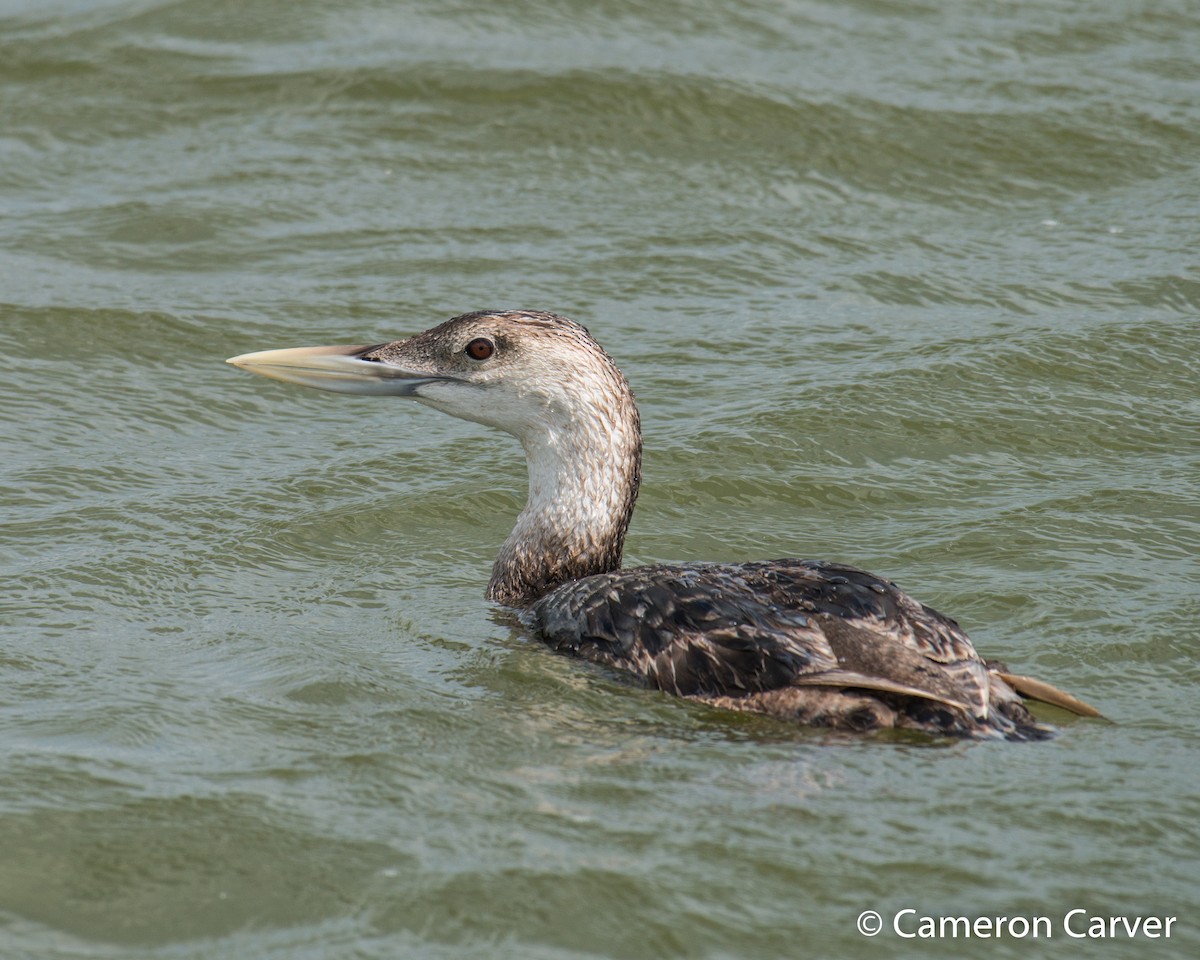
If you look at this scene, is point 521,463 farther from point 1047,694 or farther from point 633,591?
point 1047,694

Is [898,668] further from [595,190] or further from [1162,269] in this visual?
[595,190]

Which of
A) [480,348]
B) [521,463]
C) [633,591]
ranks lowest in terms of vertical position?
[521,463]

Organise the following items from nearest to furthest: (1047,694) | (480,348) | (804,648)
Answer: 1. (804,648)
2. (1047,694)
3. (480,348)

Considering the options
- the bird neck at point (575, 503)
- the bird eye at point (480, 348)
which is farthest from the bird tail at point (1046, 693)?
the bird eye at point (480, 348)

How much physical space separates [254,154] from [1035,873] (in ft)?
24.8

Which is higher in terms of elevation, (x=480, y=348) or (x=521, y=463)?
(x=480, y=348)

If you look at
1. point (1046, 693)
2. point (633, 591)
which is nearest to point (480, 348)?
point (633, 591)

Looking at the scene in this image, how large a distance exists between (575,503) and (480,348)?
0.63m

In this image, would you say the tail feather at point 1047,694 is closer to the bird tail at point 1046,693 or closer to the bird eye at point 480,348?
the bird tail at point 1046,693

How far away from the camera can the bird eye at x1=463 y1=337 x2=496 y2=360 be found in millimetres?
6297

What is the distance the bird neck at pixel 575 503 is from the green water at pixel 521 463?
22 centimetres

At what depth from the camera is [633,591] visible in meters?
5.57

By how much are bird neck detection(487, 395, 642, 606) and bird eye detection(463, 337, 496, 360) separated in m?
0.33

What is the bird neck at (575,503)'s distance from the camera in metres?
6.28
